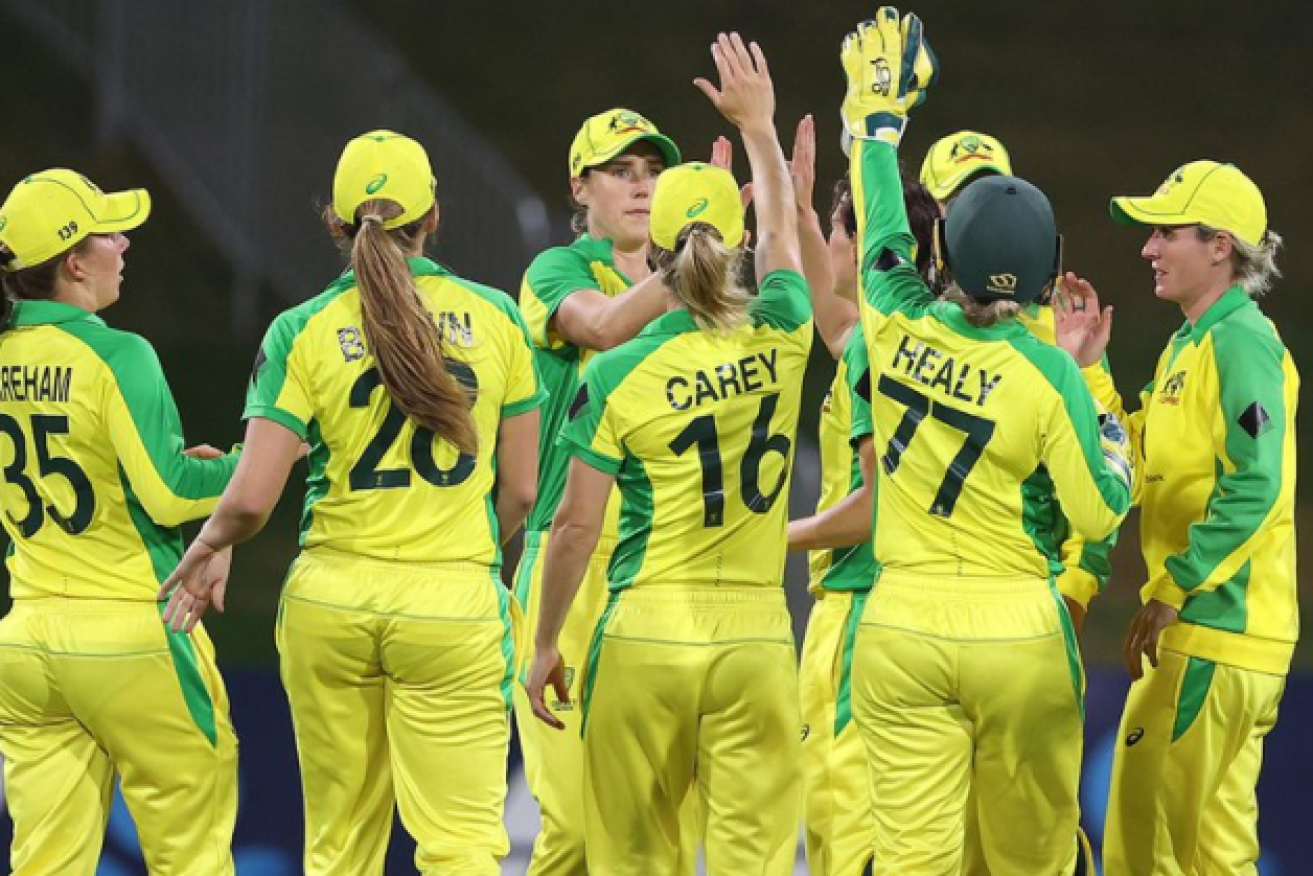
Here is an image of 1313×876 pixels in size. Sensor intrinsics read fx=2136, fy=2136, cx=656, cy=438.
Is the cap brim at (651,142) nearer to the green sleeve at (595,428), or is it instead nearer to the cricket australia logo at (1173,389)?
the green sleeve at (595,428)

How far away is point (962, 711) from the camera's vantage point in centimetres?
439

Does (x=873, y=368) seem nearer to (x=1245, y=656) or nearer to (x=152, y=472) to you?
(x=1245, y=656)

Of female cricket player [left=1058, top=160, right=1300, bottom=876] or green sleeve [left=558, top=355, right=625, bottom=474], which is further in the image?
female cricket player [left=1058, top=160, right=1300, bottom=876]

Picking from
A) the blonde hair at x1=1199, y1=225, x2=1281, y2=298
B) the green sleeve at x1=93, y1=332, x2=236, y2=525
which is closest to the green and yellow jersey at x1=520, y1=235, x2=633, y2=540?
the green sleeve at x1=93, y1=332, x2=236, y2=525

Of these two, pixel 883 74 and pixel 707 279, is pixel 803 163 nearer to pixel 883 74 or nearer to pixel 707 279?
pixel 883 74

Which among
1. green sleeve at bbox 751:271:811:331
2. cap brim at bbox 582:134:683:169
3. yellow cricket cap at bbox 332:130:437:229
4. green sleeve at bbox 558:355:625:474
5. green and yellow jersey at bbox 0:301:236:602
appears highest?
cap brim at bbox 582:134:683:169

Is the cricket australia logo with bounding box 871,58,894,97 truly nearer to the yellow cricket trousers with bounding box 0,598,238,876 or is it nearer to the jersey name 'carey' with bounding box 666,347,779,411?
the jersey name 'carey' with bounding box 666,347,779,411

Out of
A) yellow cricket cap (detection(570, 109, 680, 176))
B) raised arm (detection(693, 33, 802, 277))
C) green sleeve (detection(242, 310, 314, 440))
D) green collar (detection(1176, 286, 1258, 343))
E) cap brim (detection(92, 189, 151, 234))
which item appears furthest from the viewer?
yellow cricket cap (detection(570, 109, 680, 176))

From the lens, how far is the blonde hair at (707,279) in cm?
442

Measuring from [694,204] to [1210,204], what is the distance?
1.40 meters

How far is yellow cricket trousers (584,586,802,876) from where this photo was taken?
4.45m

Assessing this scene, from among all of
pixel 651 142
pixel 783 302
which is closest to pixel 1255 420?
pixel 783 302

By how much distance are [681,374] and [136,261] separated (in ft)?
11.9

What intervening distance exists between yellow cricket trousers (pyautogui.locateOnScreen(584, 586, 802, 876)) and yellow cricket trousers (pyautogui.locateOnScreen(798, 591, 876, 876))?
54 cm
